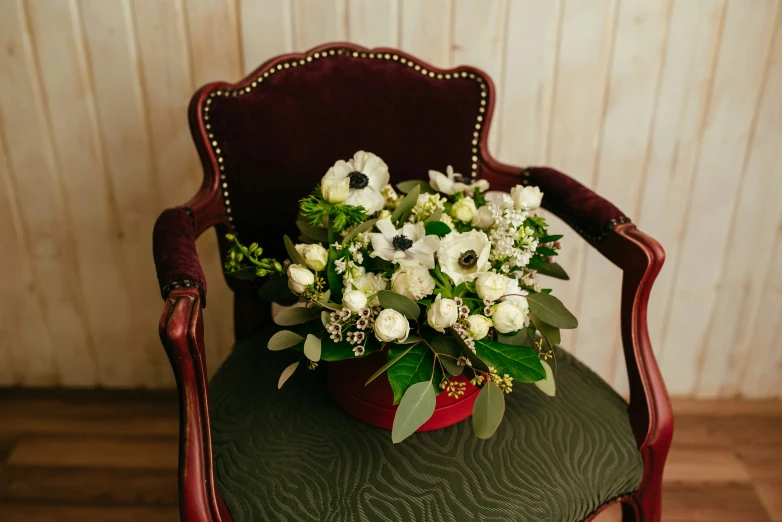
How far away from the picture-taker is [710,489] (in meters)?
1.55

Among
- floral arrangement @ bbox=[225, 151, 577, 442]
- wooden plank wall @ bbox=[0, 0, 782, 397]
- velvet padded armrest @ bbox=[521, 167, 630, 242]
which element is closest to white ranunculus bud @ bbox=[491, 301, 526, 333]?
floral arrangement @ bbox=[225, 151, 577, 442]

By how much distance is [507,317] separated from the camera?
2.52ft

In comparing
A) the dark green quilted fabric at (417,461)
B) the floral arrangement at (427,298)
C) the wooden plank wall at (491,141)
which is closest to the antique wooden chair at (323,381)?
the dark green quilted fabric at (417,461)

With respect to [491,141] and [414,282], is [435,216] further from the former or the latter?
[491,141]

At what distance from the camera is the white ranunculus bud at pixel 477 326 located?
76 cm

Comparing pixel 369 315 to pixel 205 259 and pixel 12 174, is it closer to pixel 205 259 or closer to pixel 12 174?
pixel 205 259

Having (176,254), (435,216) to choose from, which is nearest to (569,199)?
(435,216)

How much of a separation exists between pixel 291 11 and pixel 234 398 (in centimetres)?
90

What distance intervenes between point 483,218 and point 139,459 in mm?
1216

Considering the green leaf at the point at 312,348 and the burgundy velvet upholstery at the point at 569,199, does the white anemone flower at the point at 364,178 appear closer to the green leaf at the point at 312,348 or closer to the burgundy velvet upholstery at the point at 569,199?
the green leaf at the point at 312,348

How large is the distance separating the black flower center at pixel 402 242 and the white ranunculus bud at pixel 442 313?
8cm

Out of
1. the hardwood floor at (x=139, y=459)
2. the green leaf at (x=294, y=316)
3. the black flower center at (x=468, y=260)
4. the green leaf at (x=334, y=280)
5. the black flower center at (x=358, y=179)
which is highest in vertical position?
the black flower center at (x=358, y=179)

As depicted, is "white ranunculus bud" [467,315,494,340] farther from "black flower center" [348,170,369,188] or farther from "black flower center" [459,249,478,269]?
"black flower center" [348,170,369,188]

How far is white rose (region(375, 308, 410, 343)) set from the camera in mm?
740
